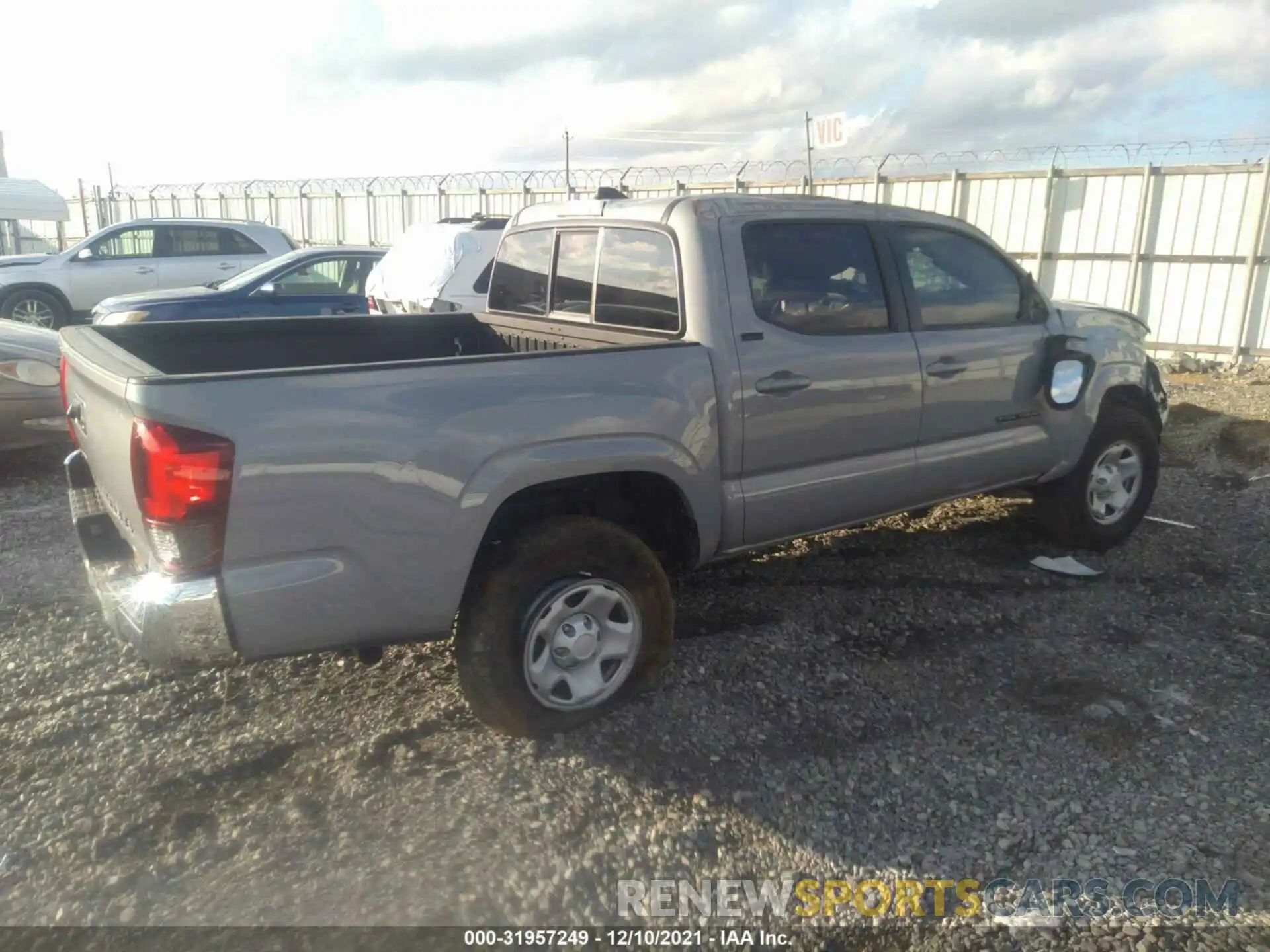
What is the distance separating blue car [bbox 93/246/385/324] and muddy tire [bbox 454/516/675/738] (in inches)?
295

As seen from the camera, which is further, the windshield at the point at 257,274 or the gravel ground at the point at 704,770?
the windshield at the point at 257,274

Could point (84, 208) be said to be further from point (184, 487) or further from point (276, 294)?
point (184, 487)

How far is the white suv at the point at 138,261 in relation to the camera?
13117mm

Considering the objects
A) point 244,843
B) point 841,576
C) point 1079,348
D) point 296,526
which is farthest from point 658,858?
point 1079,348

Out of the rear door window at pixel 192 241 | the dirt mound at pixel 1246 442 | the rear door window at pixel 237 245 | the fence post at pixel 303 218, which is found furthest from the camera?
the fence post at pixel 303 218

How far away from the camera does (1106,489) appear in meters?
5.24

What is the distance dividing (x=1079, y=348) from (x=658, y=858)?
3.47 m

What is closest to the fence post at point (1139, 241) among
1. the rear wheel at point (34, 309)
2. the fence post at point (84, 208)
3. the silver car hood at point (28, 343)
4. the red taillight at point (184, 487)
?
the silver car hood at point (28, 343)

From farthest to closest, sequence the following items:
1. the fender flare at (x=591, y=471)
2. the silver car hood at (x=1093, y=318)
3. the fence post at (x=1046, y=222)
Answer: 1. the fence post at (x=1046, y=222)
2. the silver car hood at (x=1093, y=318)
3. the fender flare at (x=591, y=471)

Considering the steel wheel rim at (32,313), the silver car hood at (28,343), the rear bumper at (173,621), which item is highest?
the silver car hood at (28,343)

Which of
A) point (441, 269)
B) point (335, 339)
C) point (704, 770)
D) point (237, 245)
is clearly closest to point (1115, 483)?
point (704, 770)

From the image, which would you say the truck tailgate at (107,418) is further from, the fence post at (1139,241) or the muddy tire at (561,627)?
the fence post at (1139,241)

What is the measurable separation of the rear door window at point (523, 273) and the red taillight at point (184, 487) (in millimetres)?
2201

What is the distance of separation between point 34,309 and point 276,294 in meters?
5.15
